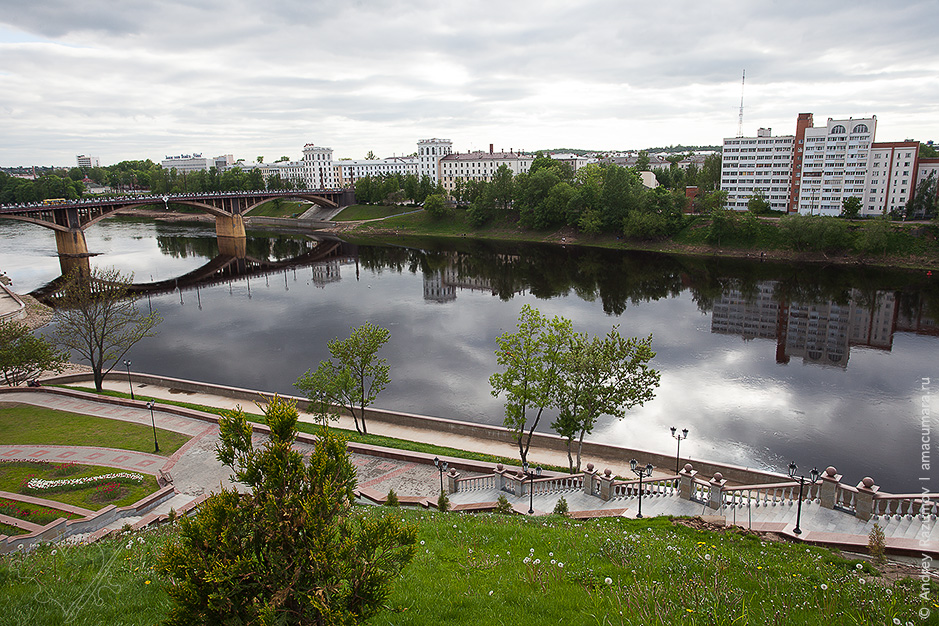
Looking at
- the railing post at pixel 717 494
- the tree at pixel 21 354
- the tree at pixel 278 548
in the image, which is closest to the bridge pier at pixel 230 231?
the tree at pixel 21 354

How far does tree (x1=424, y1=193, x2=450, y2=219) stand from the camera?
346 ft

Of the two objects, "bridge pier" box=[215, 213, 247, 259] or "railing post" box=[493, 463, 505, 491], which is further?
"bridge pier" box=[215, 213, 247, 259]

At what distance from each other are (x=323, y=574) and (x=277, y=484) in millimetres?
1061

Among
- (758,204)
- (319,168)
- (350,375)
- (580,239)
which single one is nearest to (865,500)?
(350,375)

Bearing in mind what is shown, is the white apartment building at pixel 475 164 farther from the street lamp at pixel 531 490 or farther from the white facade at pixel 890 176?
the street lamp at pixel 531 490

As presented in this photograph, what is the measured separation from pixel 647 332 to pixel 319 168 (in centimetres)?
16177

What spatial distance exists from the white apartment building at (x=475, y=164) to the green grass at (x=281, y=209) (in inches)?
1412

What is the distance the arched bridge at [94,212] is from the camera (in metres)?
76.1

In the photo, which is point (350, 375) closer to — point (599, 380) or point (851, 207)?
A: point (599, 380)

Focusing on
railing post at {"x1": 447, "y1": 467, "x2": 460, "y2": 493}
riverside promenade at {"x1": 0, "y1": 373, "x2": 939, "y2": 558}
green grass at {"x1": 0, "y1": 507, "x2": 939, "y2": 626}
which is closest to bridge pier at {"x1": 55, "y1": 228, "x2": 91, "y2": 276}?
riverside promenade at {"x1": 0, "y1": 373, "x2": 939, "y2": 558}

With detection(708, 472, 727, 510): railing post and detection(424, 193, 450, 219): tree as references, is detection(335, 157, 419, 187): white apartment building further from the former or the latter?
detection(708, 472, 727, 510): railing post

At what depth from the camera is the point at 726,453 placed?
2458cm

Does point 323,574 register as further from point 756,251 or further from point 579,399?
point 756,251

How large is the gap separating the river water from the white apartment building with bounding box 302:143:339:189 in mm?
107148
